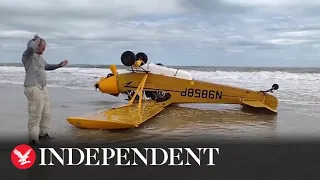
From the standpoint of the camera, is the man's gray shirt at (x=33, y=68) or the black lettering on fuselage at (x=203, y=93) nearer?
the man's gray shirt at (x=33, y=68)

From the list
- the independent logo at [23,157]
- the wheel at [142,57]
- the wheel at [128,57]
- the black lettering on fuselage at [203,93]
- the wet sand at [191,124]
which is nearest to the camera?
the independent logo at [23,157]

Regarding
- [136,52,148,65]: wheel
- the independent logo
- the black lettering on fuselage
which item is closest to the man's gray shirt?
the independent logo

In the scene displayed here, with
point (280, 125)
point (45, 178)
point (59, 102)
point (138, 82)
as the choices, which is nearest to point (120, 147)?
point (45, 178)

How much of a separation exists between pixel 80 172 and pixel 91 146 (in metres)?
1.45

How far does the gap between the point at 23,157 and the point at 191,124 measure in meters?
4.34

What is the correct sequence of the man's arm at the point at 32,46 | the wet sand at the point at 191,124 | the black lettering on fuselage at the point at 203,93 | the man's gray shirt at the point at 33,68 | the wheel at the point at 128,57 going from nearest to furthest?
the man's arm at the point at 32,46, the man's gray shirt at the point at 33,68, the wet sand at the point at 191,124, the wheel at the point at 128,57, the black lettering on fuselage at the point at 203,93

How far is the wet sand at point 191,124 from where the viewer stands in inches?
282

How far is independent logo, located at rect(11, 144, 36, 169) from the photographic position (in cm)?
499

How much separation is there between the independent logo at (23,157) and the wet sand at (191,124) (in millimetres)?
961

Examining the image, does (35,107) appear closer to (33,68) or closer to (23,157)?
(33,68)

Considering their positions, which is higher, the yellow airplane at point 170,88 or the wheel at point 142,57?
the wheel at point 142,57

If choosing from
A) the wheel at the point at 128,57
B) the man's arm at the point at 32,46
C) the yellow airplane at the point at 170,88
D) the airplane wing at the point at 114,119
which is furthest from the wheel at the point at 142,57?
the man's arm at the point at 32,46

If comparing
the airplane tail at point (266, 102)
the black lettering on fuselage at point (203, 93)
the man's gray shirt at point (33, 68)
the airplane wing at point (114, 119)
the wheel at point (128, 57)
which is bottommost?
the airplane wing at point (114, 119)

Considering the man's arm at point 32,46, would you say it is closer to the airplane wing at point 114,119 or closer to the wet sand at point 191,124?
the wet sand at point 191,124
